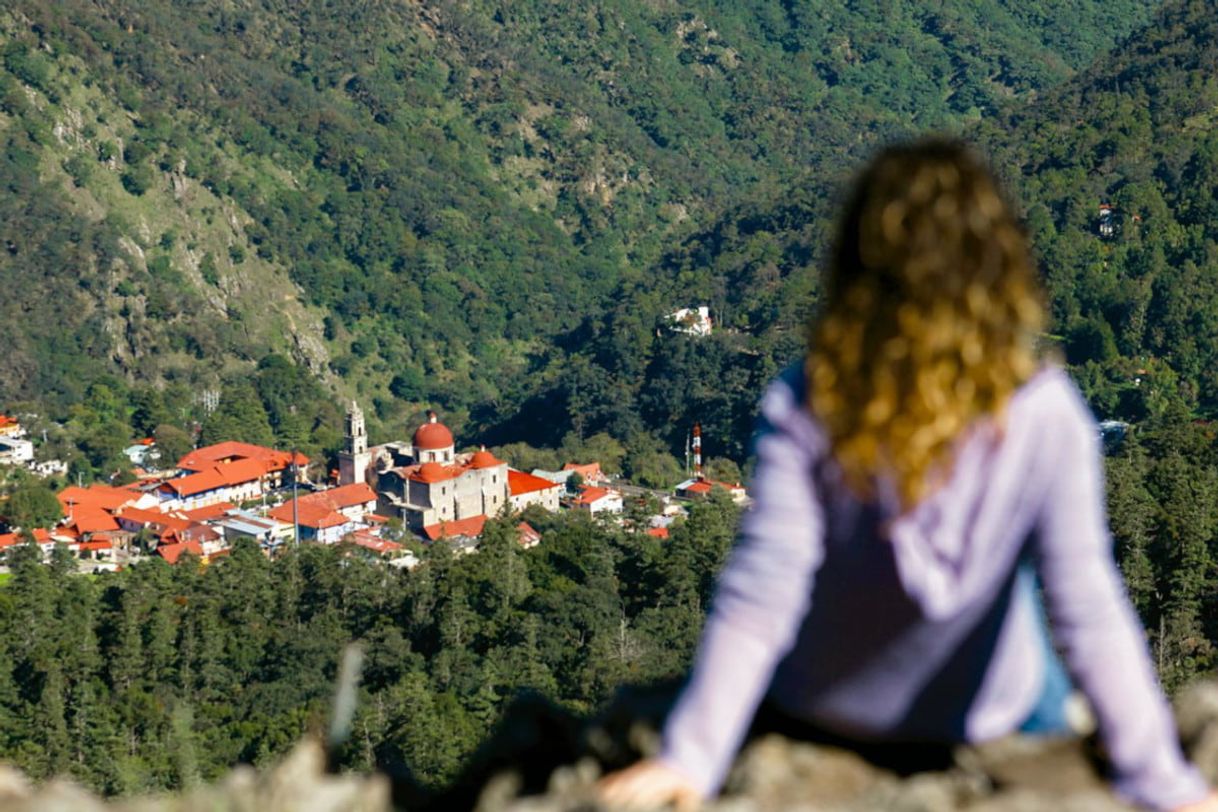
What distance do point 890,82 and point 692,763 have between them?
152301mm

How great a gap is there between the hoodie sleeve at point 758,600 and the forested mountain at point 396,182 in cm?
5873

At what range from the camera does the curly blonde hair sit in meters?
2.55

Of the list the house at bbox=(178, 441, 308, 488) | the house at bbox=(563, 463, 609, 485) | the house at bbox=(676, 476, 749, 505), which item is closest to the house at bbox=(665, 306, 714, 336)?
the house at bbox=(563, 463, 609, 485)

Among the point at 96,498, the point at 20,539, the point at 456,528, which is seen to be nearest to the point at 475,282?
the point at 96,498

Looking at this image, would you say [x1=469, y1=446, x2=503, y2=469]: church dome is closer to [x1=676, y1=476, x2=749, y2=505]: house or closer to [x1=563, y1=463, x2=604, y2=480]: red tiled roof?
[x1=563, y1=463, x2=604, y2=480]: red tiled roof

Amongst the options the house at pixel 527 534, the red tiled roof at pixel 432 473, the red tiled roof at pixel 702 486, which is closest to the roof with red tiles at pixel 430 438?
the red tiled roof at pixel 432 473

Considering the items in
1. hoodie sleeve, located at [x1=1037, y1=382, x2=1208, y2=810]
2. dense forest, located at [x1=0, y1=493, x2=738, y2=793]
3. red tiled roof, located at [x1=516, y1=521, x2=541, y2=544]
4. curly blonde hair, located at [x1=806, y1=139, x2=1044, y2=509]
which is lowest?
red tiled roof, located at [x1=516, y1=521, x2=541, y2=544]

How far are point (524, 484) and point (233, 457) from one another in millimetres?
14157

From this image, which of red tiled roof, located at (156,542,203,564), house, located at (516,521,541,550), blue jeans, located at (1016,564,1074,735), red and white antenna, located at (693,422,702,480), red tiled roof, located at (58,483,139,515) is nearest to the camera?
blue jeans, located at (1016,564,1074,735)

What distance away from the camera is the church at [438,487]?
153ft

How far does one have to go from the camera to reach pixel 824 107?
14175 centimetres

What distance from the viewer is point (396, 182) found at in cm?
10356

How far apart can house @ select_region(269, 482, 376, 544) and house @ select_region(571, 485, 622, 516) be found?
666 centimetres

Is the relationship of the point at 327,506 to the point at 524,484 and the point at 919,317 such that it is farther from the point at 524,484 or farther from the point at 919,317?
the point at 919,317
